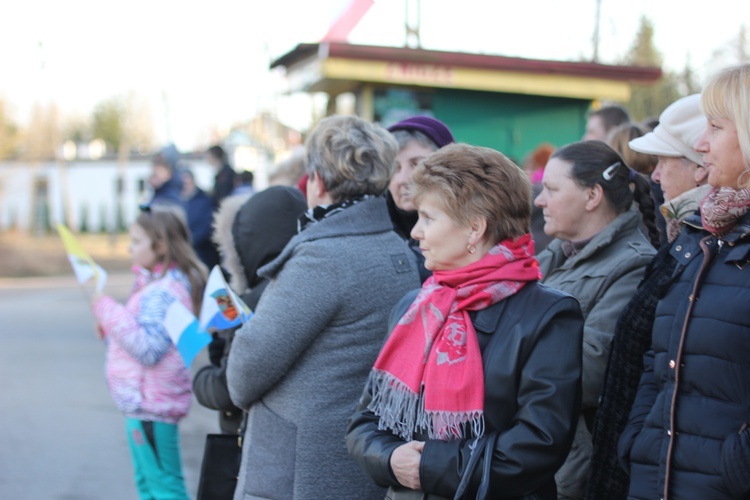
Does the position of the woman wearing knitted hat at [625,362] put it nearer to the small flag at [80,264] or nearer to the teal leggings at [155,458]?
the teal leggings at [155,458]

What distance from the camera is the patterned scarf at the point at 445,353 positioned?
2412 mm

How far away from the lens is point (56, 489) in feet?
20.3

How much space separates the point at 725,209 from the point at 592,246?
90 centimetres

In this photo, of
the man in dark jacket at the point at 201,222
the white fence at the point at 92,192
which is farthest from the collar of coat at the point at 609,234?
the white fence at the point at 92,192

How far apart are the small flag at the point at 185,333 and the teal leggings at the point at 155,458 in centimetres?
89

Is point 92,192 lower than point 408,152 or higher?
lower

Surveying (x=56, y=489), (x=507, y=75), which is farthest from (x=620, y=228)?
(x=507, y=75)

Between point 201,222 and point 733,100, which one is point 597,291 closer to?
point 733,100

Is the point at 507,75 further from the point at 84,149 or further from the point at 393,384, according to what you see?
the point at 84,149

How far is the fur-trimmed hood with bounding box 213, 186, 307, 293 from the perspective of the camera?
372 cm

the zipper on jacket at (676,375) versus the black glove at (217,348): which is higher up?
the zipper on jacket at (676,375)

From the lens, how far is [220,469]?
364 centimetres

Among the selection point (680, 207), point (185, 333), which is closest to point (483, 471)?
point (680, 207)

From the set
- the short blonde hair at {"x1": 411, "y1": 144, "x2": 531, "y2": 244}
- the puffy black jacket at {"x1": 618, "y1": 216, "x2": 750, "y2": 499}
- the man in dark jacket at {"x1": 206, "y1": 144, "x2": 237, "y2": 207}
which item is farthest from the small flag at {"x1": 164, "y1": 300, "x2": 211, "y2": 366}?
the man in dark jacket at {"x1": 206, "y1": 144, "x2": 237, "y2": 207}
